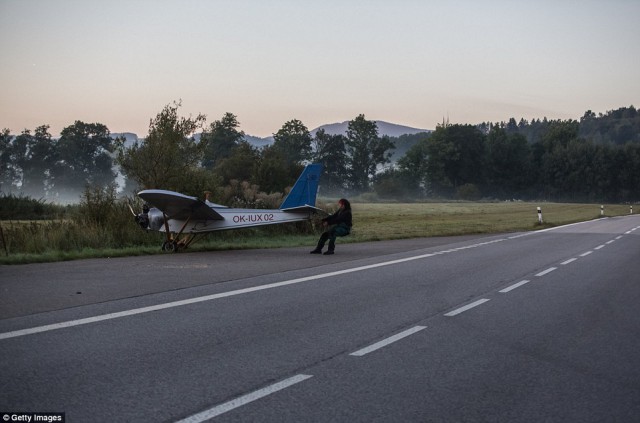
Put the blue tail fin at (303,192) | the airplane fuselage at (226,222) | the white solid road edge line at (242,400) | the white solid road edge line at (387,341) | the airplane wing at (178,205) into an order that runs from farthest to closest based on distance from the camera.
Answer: the blue tail fin at (303,192), the airplane fuselage at (226,222), the airplane wing at (178,205), the white solid road edge line at (387,341), the white solid road edge line at (242,400)

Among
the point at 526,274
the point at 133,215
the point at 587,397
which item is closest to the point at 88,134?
the point at 133,215

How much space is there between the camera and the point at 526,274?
46.8ft

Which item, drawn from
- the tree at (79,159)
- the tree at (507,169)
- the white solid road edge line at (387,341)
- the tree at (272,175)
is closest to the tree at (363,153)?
the tree at (507,169)

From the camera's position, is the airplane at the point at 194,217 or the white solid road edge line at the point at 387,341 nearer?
the white solid road edge line at the point at 387,341

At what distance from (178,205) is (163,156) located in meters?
7.41

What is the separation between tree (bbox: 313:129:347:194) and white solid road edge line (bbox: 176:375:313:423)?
125956mm

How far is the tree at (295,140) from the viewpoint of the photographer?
130 meters

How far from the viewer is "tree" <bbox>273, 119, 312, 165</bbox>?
130 m

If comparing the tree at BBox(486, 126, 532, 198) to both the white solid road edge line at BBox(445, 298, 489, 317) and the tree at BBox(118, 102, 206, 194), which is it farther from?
the white solid road edge line at BBox(445, 298, 489, 317)

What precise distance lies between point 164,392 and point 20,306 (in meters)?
4.88

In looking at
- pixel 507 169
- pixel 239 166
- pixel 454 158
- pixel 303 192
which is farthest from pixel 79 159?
pixel 303 192

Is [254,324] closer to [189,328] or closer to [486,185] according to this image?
[189,328]

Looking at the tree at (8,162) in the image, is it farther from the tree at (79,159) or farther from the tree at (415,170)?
the tree at (415,170)

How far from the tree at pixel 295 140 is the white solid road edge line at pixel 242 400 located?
408 feet
